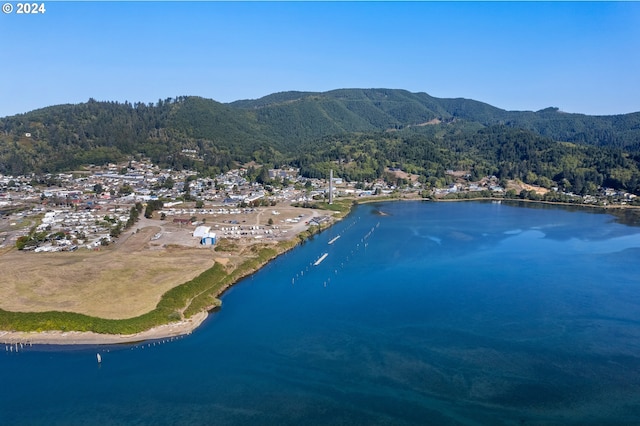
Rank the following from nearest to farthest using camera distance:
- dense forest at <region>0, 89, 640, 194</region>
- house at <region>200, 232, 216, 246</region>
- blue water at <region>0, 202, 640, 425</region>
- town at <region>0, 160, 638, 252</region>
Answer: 1. blue water at <region>0, 202, 640, 425</region>
2. house at <region>200, 232, 216, 246</region>
3. town at <region>0, 160, 638, 252</region>
4. dense forest at <region>0, 89, 640, 194</region>

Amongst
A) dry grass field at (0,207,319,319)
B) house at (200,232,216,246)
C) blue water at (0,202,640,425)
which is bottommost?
blue water at (0,202,640,425)

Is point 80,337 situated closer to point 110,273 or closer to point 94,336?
point 94,336

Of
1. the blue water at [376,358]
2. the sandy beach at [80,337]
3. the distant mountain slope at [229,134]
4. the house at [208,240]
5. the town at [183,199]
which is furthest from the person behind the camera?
the distant mountain slope at [229,134]

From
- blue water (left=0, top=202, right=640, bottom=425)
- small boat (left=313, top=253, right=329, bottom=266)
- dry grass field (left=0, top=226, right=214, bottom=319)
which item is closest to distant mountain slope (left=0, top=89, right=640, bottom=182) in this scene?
small boat (left=313, top=253, right=329, bottom=266)

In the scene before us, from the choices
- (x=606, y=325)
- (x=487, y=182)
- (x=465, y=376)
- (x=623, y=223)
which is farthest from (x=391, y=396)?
(x=487, y=182)

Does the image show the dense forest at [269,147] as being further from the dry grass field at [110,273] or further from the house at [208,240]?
the dry grass field at [110,273]

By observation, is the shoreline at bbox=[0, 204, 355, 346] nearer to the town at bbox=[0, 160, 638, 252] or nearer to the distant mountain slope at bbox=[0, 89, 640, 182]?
the town at bbox=[0, 160, 638, 252]

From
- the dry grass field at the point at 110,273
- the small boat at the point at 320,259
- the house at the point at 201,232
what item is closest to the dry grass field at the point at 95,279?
the dry grass field at the point at 110,273
